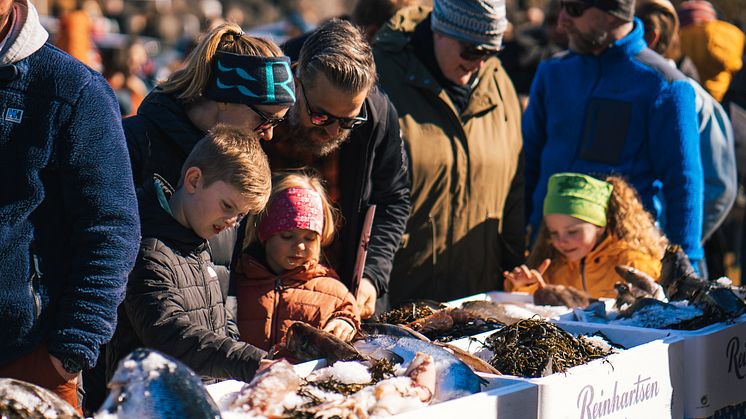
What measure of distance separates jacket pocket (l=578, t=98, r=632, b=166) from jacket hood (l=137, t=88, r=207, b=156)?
2.48 metres

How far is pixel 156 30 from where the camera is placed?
74.7ft

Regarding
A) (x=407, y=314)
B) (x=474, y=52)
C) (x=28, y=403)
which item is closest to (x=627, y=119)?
(x=474, y=52)

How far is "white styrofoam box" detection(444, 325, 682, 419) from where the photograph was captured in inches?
111

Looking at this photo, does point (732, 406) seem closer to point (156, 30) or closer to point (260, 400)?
point (260, 400)

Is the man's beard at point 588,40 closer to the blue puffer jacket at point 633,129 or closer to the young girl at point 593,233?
the blue puffer jacket at point 633,129

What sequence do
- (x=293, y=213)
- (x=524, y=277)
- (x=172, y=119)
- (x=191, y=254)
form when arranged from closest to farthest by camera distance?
(x=191, y=254)
(x=172, y=119)
(x=293, y=213)
(x=524, y=277)

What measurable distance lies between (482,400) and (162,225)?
43.2 inches

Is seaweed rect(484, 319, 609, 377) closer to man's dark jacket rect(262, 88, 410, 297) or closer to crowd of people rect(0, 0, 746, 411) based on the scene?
crowd of people rect(0, 0, 746, 411)

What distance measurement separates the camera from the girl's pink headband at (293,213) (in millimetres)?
3590

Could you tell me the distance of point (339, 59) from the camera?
140 inches

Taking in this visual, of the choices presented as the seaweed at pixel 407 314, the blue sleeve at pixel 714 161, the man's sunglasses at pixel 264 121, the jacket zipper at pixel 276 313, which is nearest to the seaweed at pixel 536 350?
the seaweed at pixel 407 314

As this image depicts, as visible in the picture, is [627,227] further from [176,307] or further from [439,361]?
[176,307]

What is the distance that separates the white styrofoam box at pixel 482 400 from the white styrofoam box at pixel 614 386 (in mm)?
38

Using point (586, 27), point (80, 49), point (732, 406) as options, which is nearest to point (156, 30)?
point (80, 49)
